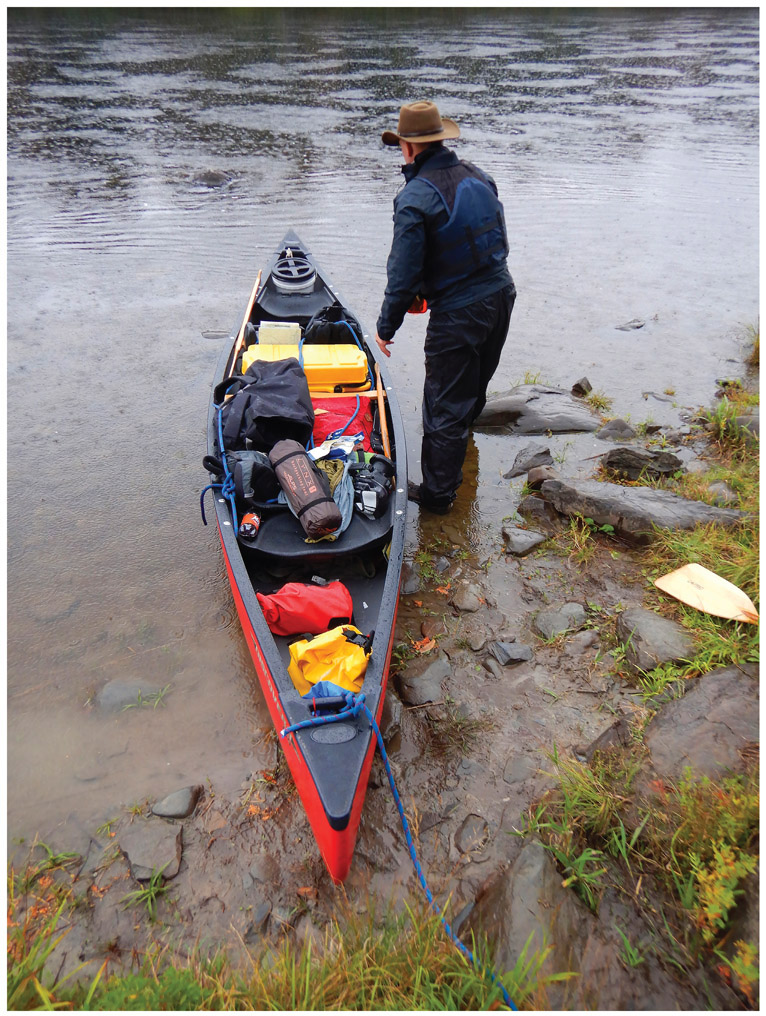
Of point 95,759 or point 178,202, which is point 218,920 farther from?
point 178,202

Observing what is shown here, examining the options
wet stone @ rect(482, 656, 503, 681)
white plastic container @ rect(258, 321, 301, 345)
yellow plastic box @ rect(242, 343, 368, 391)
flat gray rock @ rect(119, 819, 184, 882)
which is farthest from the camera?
white plastic container @ rect(258, 321, 301, 345)

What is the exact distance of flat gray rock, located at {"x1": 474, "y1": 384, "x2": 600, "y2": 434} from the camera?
20.5ft

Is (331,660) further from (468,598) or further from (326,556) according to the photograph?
(468,598)

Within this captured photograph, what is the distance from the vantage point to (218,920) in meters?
2.73

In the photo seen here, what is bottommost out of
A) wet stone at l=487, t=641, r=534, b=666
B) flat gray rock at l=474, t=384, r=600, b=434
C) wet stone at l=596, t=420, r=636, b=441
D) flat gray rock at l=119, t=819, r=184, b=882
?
flat gray rock at l=119, t=819, r=184, b=882

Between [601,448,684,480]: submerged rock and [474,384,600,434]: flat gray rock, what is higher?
[474,384,600,434]: flat gray rock

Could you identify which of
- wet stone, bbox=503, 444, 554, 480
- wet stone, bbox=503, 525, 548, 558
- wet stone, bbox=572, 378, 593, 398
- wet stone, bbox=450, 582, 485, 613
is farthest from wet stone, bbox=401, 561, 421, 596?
wet stone, bbox=572, 378, 593, 398

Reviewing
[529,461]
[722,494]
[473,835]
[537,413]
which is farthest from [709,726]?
[537,413]

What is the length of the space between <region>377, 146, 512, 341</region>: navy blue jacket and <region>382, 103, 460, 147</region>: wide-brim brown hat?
3.6 inches

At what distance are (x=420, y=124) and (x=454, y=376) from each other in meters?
1.60

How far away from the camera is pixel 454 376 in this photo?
4570 mm

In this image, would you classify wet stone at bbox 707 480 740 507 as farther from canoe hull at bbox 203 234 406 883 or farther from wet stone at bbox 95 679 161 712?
wet stone at bbox 95 679 161 712

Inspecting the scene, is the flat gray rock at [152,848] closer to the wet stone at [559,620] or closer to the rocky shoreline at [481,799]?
the rocky shoreline at [481,799]

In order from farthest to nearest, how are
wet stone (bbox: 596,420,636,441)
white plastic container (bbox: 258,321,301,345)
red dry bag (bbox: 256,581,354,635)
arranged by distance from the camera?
wet stone (bbox: 596,420,636,441) → white plastic container (bbox: 258,321,301,345) → red dry bag (bbox: 256,581,354,635)
